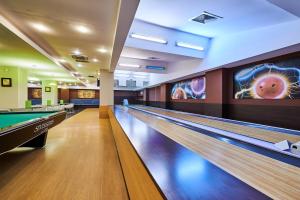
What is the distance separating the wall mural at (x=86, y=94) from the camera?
19.0 m

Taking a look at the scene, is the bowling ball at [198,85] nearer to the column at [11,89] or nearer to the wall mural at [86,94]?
the column at [11,89]

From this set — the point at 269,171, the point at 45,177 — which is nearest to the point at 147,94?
the point at 45,177

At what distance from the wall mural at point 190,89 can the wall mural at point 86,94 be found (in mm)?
11953

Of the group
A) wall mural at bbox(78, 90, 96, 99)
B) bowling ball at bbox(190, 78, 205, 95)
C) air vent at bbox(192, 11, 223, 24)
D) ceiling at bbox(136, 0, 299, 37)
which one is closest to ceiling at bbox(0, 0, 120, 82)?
ceiling at bbox(136, 0, 299, 37)

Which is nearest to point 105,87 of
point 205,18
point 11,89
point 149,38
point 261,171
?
point 11,89

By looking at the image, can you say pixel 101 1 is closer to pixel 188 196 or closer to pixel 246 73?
pixel 188 196

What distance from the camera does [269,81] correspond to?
473 centimetres

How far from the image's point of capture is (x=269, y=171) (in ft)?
4.29

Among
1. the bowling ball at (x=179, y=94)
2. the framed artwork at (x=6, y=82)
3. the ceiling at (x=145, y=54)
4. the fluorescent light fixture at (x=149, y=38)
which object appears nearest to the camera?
the fluorescent light fixture at (x=149, y=38)

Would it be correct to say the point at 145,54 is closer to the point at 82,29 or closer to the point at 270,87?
the point at 82,29

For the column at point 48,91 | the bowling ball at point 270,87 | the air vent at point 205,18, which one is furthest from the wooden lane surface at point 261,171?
the column at point 48,91

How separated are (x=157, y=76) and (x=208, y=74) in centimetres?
532

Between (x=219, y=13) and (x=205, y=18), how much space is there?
460 mm

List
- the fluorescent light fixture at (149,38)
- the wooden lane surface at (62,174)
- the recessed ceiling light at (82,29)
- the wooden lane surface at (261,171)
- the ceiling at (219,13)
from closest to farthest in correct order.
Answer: the wooden lane surface at (261,171) → the wooden lane surface at (62,174) → the recessed ceiling light at (82,29) → the ceiling at (219,13) → the fluorescent light fixture at (149,38)
